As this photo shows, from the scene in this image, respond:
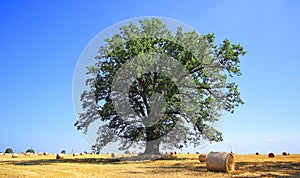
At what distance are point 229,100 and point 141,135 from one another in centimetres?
894

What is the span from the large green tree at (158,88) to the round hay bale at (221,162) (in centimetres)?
1000

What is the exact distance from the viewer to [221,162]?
16.0 meters

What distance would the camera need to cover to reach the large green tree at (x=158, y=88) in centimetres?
2669

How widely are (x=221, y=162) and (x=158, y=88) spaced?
1144 cm

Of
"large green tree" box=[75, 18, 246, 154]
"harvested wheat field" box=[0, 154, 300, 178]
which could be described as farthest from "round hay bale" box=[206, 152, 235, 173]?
"large green tree" box=[75, 18, 246, 154]

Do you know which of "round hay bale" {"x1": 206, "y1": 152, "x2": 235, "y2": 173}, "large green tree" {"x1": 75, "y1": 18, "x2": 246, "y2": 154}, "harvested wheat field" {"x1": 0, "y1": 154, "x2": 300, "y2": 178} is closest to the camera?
"harvested wheat field" {"x1": 0, "y1": 154, "x2": 300, "y2": 178}

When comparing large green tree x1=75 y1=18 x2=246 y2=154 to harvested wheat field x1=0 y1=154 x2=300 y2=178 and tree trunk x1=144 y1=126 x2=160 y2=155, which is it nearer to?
tree trunk x1=144 y1=126 x2=160 y2=155

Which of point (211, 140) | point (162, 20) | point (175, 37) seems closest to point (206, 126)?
point (211, 140)

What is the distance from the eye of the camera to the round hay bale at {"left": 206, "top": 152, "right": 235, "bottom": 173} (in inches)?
622

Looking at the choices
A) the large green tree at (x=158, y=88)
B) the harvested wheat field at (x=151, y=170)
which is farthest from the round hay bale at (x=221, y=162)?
the large green tree at (x=158, y=88)

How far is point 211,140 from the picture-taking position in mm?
29062

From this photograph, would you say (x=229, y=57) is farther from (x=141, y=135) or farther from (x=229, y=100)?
(x=141, y=135)

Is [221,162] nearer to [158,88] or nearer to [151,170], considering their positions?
[151,170]

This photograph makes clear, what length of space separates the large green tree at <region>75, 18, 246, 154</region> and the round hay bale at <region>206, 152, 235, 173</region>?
1000cm
